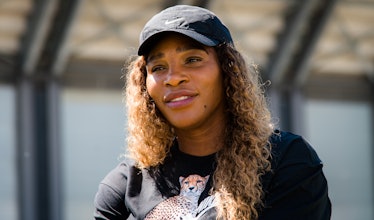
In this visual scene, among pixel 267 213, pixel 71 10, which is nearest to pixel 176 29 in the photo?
pixel 267 213

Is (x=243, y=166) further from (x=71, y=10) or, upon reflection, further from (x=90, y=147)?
(x=90, y=147)

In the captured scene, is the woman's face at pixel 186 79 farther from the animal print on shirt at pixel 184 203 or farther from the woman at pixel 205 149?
the animal print on shirt at pixel 184 203

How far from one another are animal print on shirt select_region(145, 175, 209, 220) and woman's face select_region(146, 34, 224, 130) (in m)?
0.19

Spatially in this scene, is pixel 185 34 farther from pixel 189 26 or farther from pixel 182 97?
pixel 182 97

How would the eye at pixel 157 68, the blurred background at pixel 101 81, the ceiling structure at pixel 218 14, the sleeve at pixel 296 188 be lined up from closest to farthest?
the sleeve at pixel 296 188, the eye at pixel 157 68, the ceiling structure at pixel 218 14, the blurred background at pixel 101 81

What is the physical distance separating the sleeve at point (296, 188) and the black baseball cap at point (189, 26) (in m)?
0.44

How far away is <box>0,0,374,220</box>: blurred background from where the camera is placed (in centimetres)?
962

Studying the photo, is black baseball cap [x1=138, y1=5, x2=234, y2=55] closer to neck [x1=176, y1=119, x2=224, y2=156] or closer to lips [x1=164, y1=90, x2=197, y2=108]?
lips [x1=164, y1=90, x2=197, y2=108]

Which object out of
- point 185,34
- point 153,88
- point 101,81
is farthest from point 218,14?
point 185,34

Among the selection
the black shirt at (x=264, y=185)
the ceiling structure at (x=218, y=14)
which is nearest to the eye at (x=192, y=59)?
the black shirt at (x=264, y=185)

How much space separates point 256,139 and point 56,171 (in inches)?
284

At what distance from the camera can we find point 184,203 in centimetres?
280

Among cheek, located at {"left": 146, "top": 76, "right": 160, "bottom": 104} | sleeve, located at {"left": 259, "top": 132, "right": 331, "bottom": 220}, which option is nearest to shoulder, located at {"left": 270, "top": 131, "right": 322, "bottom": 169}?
sleeve, located at {"left": 259, "top": 132, "right": 331, "bottom": 220}

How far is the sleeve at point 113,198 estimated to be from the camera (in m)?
2.96
